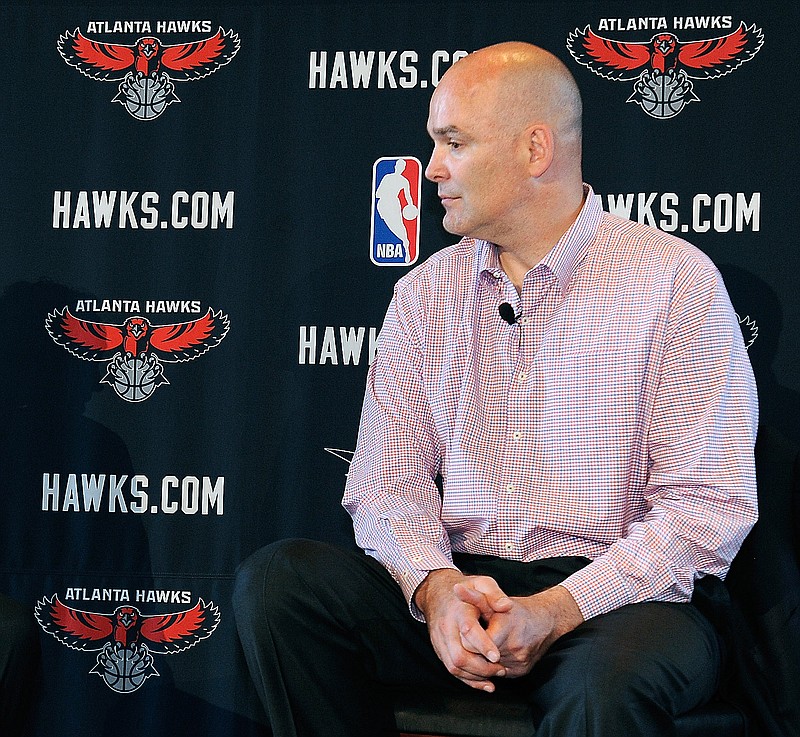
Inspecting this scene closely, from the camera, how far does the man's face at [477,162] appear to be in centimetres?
214

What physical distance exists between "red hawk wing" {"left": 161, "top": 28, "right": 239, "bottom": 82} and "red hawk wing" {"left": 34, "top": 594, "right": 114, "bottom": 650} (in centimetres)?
148

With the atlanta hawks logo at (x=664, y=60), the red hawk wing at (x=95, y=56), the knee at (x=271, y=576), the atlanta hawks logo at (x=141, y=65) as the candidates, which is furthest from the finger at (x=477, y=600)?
the red hawk wing at (x=95, y=56)

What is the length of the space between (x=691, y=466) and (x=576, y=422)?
0.75 feet

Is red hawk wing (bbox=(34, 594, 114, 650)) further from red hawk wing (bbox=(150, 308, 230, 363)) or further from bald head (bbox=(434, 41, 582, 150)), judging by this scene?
bald head (bbox=(434, 41, 582, 150))

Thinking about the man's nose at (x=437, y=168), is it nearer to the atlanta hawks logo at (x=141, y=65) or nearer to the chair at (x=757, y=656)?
the chair at (x=757, y=656)

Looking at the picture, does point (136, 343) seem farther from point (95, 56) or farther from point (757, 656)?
point (757, 656)

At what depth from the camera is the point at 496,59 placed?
7.06ft

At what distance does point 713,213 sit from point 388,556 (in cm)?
144

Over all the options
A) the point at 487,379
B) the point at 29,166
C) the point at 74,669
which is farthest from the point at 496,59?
the point at 74,669

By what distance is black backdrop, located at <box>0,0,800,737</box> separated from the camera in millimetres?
2910

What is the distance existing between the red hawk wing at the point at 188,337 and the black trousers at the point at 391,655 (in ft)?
3.84

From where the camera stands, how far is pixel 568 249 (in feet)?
6.97

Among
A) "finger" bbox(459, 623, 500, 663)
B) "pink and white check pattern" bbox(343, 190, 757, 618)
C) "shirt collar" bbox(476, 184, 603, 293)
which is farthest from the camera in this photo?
"shirt collar" bbox(476, 184, 603, 293)

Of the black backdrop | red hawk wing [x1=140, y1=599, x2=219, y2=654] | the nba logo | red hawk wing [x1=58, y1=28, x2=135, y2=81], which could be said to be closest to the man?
the nba logo
